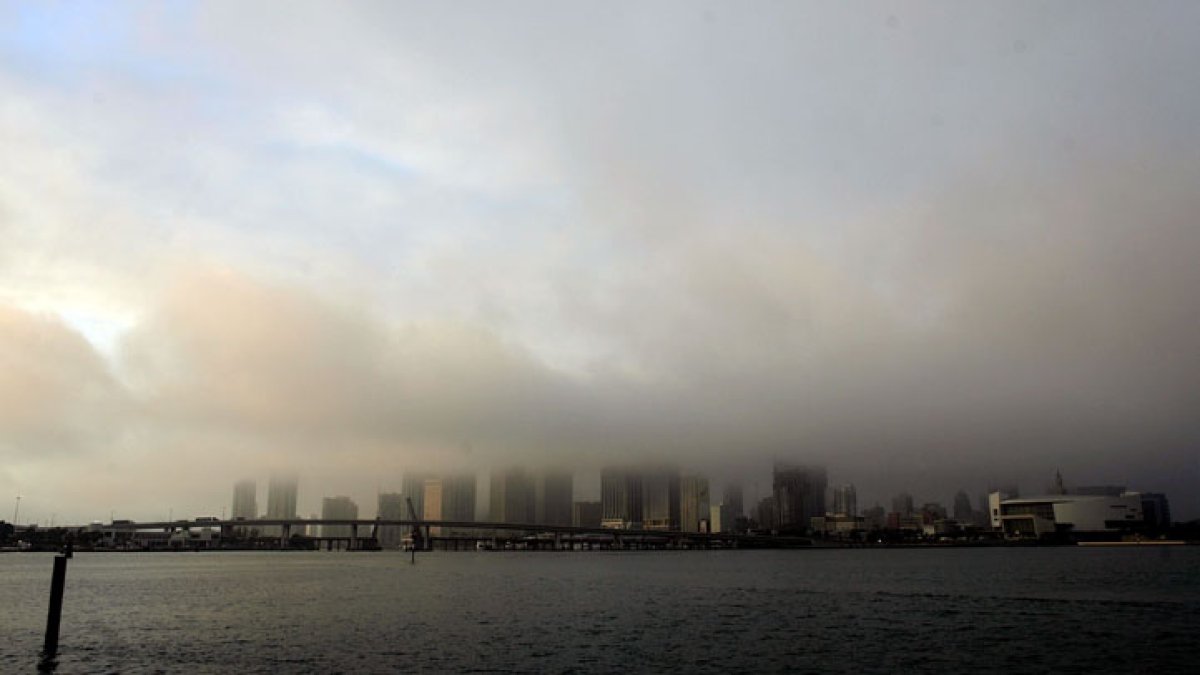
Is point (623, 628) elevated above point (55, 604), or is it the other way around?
point (55, 604)

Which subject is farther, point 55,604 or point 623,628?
point 623,628

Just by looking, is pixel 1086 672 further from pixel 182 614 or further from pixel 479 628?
pixel 182 614

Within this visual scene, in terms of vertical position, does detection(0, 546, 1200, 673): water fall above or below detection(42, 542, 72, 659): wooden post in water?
below

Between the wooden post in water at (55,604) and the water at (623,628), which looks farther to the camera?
the wooden post in water at (55,604)

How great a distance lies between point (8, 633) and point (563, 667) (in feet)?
118

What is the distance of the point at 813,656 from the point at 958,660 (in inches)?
252

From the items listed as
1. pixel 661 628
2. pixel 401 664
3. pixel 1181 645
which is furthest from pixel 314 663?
pixel 1181 645

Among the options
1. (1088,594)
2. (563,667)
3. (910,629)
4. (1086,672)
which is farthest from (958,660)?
(1088,594)

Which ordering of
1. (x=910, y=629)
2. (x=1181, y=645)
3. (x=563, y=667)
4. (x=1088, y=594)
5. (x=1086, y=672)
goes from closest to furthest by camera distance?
(x=1086, y=672), (x=563, y=667), (x=1181, y=645), (x=910, y=629), (x=1088, y=594)

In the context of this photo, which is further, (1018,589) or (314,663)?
(1018,589)

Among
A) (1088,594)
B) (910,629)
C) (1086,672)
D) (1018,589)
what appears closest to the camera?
(1086,672)

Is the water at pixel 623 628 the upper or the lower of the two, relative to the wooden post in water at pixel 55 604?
lower

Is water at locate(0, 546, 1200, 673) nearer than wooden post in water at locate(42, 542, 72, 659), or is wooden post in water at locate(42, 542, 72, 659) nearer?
water at locate(0, 546, 1200, 673)

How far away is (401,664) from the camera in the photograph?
3872 centimetres
